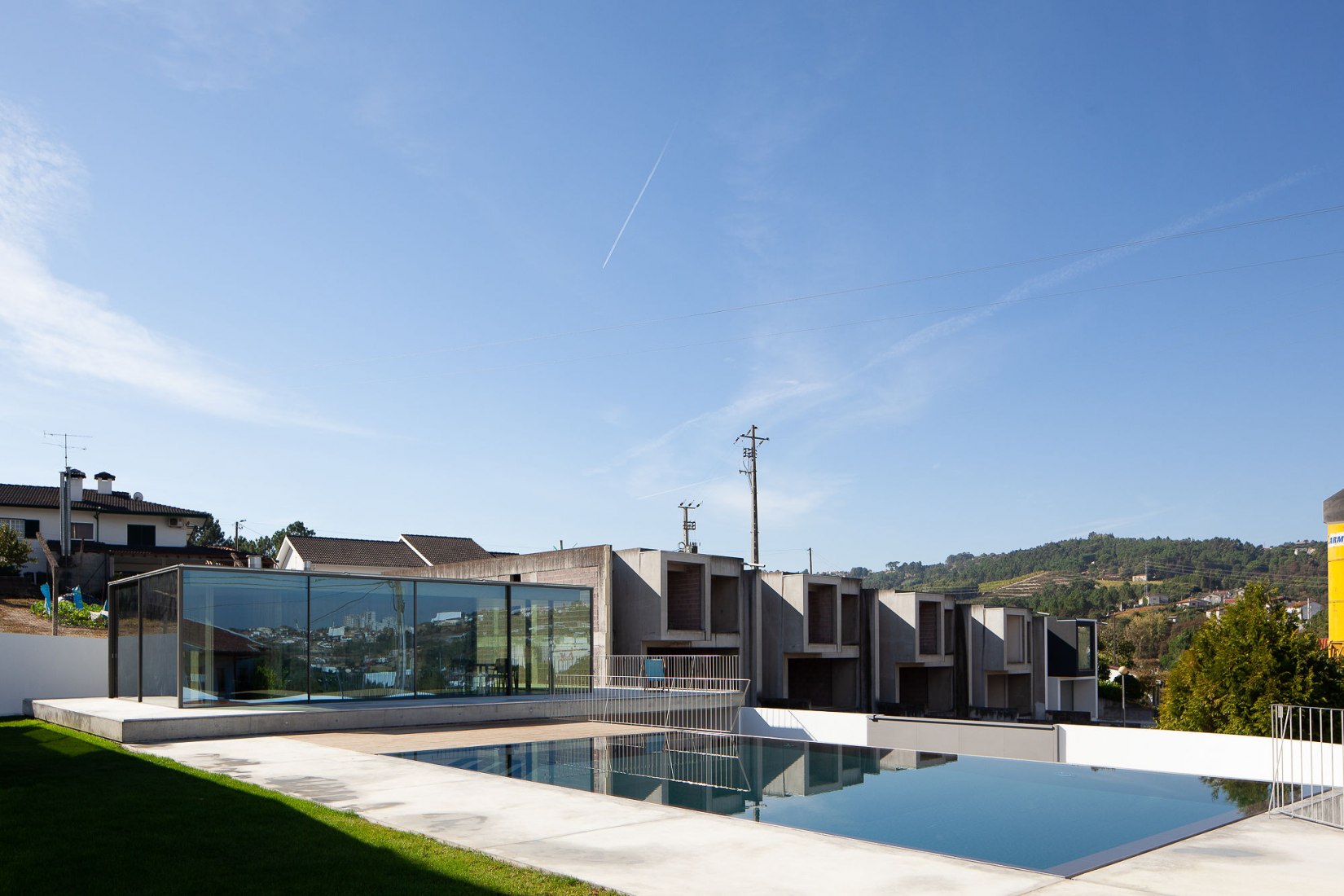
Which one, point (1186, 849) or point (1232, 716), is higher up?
point (1186, 849)

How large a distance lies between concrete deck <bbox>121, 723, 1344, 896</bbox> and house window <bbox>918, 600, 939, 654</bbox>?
33041 millimetres

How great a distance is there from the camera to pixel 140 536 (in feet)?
169

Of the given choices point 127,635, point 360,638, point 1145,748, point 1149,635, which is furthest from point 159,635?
point 1149,635

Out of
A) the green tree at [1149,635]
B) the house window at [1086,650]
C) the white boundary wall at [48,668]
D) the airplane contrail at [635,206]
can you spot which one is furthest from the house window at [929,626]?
the green tree at [1149,635]

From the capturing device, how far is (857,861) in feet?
26.5

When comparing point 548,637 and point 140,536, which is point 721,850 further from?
point 140,536

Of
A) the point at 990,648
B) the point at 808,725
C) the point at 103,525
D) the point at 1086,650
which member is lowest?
the point at 1086,650

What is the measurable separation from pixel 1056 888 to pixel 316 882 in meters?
5.22

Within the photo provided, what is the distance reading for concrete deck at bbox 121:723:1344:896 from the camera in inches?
288

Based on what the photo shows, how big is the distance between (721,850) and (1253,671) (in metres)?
16.9

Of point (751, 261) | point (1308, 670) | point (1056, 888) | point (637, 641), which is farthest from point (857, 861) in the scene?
point (637, 641)

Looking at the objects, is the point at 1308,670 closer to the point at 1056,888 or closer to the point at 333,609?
the point at 1056,888

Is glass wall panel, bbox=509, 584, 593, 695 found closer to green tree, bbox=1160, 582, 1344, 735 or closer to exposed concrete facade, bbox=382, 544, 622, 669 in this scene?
exposed concrete facade, bbox=382, 544, 622, 669

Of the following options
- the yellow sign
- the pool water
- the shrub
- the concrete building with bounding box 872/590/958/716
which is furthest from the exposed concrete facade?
the yellow sign
